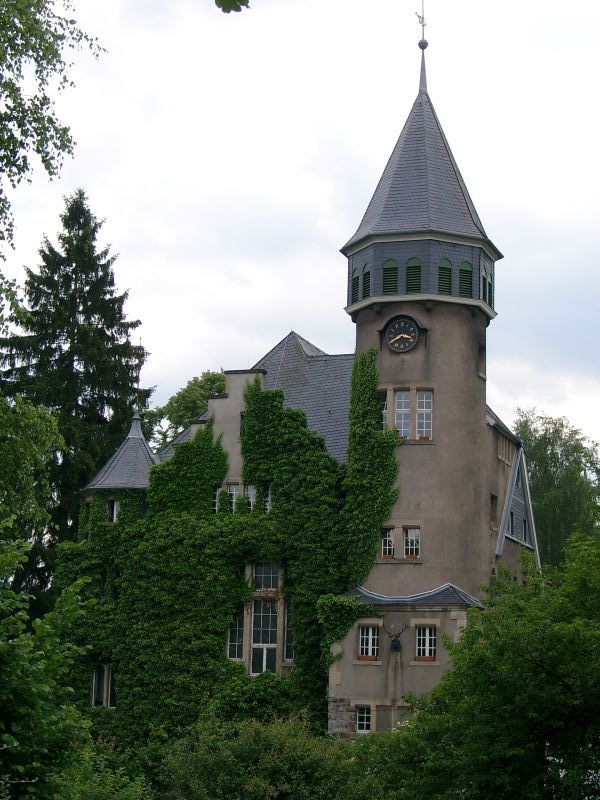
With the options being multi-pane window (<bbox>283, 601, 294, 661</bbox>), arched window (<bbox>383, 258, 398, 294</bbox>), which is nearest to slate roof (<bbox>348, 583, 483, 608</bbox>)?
multi-pane window (<bbox>283, 601, 294, 661</bbox>)

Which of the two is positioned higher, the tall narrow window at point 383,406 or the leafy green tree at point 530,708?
the tall narrow window at point 383,406

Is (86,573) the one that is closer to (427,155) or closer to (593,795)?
(427,155)

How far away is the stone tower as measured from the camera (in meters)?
37.8

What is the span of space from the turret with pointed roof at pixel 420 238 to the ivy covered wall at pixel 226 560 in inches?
101

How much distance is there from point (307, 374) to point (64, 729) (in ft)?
92.0

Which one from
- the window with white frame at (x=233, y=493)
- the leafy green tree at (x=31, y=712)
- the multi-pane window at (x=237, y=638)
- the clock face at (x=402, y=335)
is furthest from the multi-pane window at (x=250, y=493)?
the leafy green tree at (x=31, y=712)

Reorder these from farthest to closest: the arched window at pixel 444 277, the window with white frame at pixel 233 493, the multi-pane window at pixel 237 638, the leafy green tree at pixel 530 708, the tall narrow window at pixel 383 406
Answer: the window with white frame at pixel 233 493
the arched window at pixel 444 277
the multi-pane window at pixel 237 638
the tall narrow window at pixel 383 406
the leafy green tree at pixel 530 708

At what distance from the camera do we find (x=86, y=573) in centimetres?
4316

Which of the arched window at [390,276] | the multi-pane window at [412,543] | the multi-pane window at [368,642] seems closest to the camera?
the multi-pane window at [368,642]

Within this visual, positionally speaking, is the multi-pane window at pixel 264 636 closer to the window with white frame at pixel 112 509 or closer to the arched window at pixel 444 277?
the window with white frame at pixel 112 509

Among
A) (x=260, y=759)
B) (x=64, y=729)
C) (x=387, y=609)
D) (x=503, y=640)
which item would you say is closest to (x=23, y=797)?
(x=64, y=729)

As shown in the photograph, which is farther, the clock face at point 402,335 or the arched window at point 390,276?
the arched window at point 390,276

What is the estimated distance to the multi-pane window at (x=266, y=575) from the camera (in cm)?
4031

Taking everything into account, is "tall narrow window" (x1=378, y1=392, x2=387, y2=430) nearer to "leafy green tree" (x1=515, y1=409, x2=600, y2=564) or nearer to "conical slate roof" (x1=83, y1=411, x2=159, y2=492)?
"conical slate roof" (x1=83, y1=411, x2=159, y2=492)
